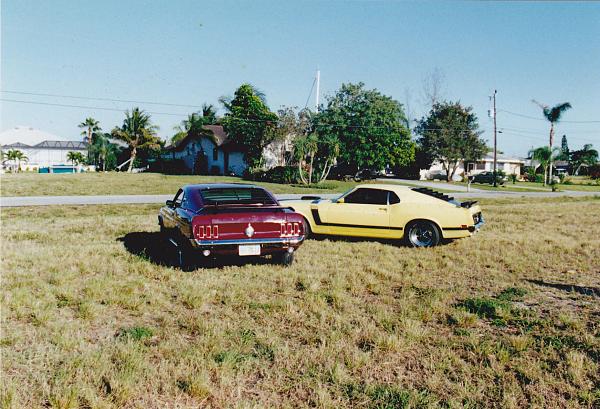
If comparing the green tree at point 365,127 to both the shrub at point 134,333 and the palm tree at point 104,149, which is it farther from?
the shrub at point 134,333

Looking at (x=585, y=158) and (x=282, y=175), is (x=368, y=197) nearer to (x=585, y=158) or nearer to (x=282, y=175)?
(x=282, y=175)

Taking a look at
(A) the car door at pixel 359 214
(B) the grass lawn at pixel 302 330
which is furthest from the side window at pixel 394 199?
(B) the grass lawn at pixel 302 330

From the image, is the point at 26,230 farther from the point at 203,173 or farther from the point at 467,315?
the point at 203,173

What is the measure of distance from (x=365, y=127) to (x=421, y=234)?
1208 inches

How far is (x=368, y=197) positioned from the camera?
9.27 meters

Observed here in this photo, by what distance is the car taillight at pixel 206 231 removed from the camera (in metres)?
6.25

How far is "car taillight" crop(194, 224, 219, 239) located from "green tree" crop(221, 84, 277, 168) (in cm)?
2909

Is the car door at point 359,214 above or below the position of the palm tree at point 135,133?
Answer: below

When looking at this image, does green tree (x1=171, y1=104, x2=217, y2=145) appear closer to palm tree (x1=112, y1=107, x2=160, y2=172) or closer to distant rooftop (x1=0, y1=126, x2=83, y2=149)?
palm tree (x1=112, y1=107, x2=160, y2=172)

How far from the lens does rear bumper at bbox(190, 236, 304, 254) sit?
6266 millimetres

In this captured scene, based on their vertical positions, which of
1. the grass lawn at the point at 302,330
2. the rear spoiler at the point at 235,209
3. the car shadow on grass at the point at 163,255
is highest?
the rear spoiler at the point at 235,209

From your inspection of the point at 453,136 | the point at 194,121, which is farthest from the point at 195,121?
the point at 453,136

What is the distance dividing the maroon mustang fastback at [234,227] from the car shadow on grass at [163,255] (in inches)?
11.4

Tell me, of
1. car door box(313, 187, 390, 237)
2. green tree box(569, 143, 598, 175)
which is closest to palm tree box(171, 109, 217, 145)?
car door box(313, 187, 390, 237)
